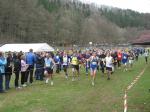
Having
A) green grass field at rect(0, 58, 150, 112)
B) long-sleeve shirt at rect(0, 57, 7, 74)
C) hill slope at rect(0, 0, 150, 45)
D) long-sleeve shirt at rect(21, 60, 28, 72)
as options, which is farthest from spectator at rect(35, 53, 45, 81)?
hill slope at rect(0, 0, 150, 45)

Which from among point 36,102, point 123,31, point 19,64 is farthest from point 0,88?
point 123,31

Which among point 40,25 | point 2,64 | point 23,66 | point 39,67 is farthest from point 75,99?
point 40,25

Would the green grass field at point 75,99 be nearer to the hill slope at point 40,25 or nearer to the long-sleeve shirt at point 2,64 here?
the long-sleeve shirt at point 2,64

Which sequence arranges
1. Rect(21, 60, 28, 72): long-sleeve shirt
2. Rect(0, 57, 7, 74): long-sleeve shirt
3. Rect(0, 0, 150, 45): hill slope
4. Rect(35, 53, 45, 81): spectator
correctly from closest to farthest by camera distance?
Rect(0, 57, 7, 74): long-sleeve shirt → Rect(21, 60, 28, 72): long-sleeve shirt → Rect(35, 53, 45, 81): spectator → Rect(0, 0, 150, 45): hill slope

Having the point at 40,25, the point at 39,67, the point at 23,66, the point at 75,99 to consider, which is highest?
the point at 40,25

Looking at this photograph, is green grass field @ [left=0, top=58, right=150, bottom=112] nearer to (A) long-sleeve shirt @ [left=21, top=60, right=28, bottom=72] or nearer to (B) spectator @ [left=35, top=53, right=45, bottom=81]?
(A) long-sleeve shirt @ [left=21, top=60, right=28, bottom=72]

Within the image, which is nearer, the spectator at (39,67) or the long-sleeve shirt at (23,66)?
the long-sleeve shirt at (23,66)

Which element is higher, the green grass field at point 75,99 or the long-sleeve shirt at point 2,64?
the long-sleeve shirt at point 2,64

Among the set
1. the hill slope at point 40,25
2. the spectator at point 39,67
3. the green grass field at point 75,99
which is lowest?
A: the green grass field at point 75,99

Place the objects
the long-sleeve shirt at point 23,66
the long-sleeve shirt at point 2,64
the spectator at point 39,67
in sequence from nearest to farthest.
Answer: the long-sleeve shirt at point 2,64, the long-sleeve shirt at point 23,66, the spectator at point 39,67

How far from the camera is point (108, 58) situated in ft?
84.5

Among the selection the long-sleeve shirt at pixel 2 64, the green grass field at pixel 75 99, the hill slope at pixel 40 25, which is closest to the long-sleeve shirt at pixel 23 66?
the green grass field at pixel 75 99

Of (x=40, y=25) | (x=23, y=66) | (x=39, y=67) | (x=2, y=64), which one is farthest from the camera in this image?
(x=40, y=25)

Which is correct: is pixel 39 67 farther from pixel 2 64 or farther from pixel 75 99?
pixel 75 99
